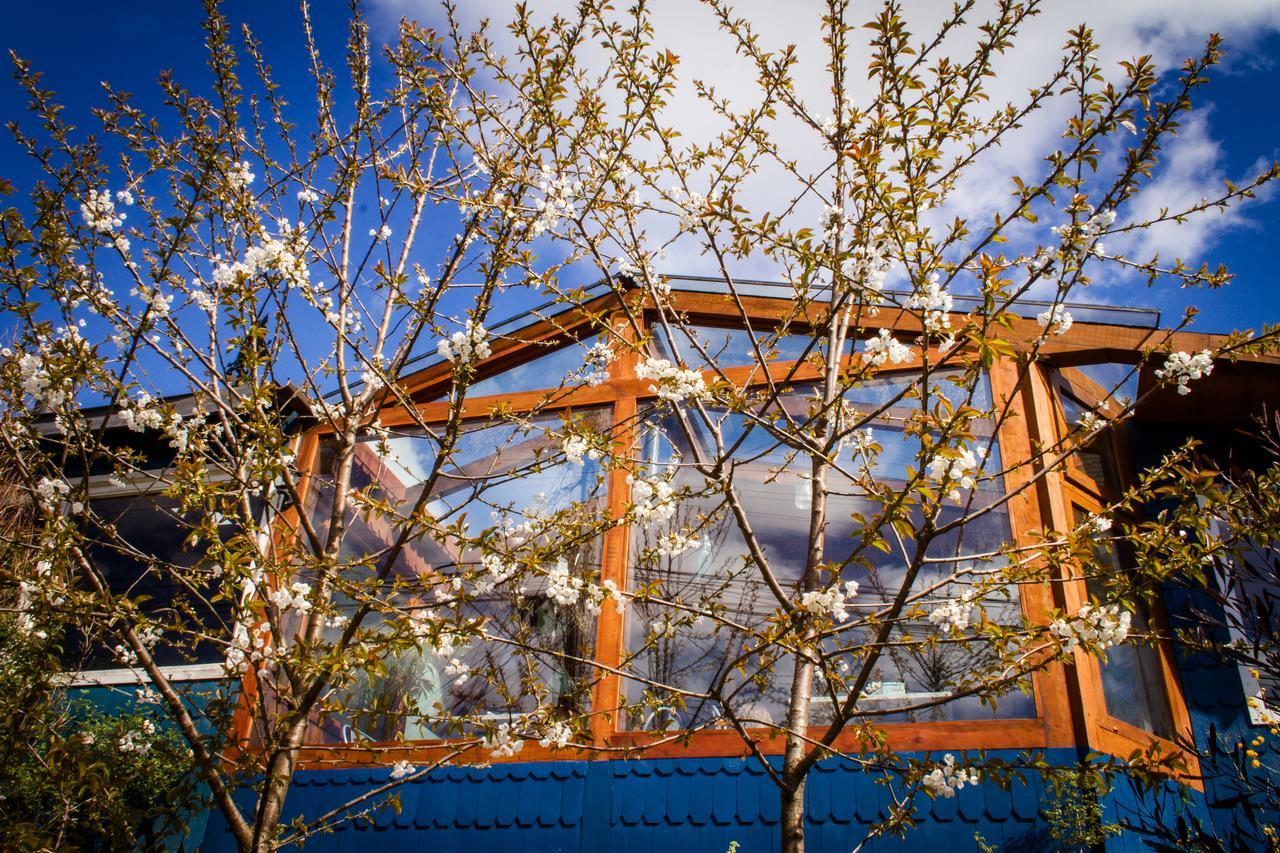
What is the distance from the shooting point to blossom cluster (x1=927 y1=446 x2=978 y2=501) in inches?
95.3

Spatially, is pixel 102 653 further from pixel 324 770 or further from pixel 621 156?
pixel 621 156

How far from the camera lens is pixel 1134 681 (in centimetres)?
498

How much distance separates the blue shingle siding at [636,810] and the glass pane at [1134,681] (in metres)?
0.81

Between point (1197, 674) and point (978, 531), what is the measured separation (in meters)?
2.09

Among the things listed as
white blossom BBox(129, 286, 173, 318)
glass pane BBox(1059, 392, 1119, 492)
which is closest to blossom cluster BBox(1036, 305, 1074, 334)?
glass pane BBox(1059, 392, 1119, 492)

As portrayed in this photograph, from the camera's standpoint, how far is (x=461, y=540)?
3.06m

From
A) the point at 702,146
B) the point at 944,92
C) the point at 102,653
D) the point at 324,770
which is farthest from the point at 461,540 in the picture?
the point at 102,653

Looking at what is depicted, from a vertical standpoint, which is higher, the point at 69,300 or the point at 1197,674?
the point at 69,300

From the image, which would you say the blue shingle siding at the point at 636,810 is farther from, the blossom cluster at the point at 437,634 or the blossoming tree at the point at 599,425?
the blossom cluster at the point at 437,634

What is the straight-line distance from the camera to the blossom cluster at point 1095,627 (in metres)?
2.58

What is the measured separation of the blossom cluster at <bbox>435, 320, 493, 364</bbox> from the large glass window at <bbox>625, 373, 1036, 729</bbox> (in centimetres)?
124

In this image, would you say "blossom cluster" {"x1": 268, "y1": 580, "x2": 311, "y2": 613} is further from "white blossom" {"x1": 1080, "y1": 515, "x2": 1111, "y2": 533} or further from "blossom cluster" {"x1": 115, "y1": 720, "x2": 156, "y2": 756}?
"white blossom" {"x1": 1080, "y1": 515, "x2": 1111, "y2": 533}

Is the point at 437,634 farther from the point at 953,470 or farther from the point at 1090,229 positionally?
the point at 1090,229

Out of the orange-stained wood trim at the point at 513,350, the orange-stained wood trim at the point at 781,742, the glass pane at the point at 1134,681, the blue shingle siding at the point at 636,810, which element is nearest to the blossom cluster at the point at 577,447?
the orange-stained wood trim at the point at 781,742
